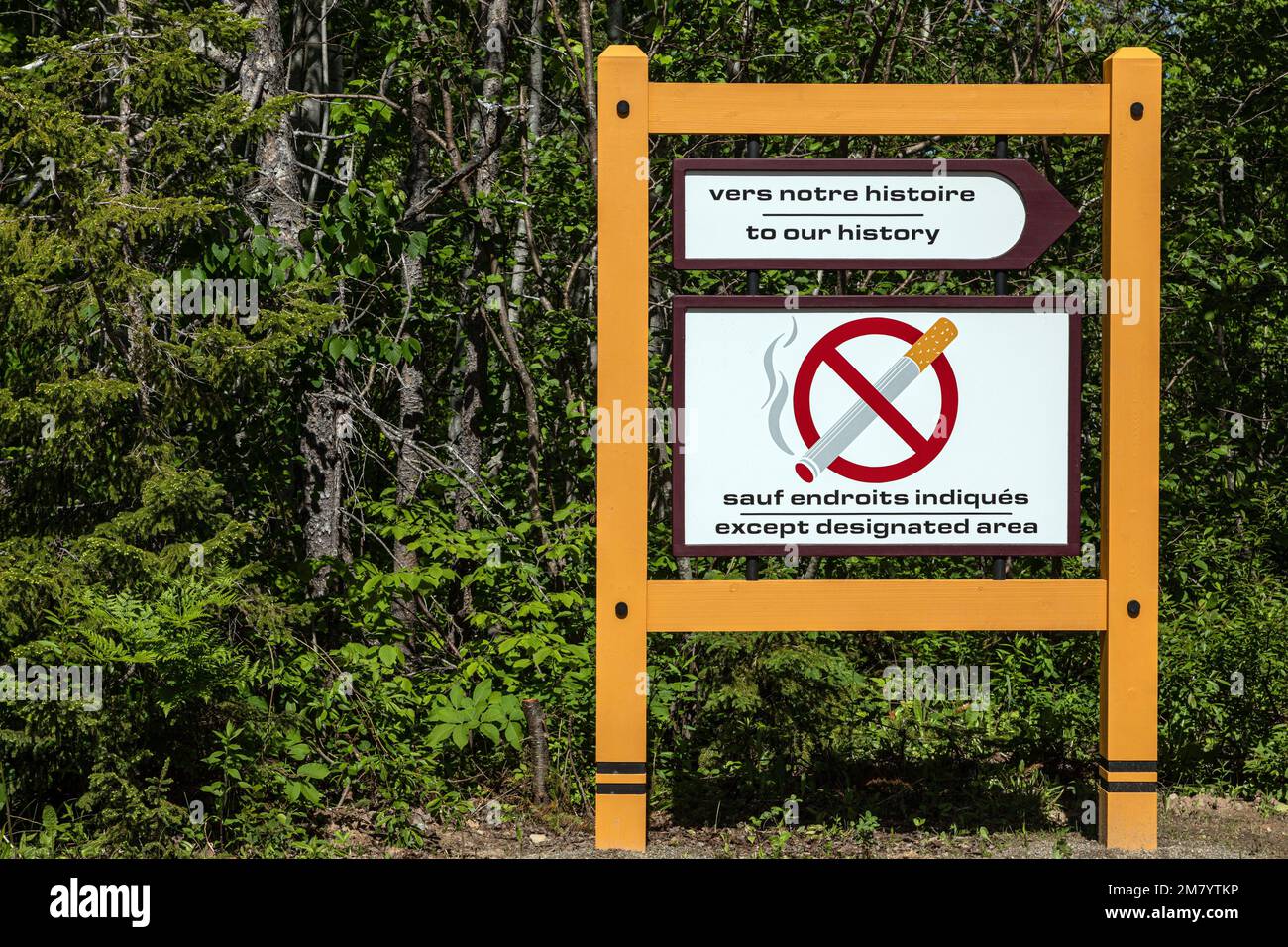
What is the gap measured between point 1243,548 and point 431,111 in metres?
6.30

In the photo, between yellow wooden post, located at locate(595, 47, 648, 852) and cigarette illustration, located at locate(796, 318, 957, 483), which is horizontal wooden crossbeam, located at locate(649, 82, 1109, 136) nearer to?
yellow wooden post, located at locate(595, 47, 648, 852)

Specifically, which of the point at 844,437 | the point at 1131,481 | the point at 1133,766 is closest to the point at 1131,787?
the point at 1133,766

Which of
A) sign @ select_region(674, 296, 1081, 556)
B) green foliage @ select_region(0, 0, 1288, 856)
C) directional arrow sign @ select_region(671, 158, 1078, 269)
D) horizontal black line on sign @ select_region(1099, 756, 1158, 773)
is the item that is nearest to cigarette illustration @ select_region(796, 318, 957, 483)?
sign @ select_region(674, 296, 1081, 556)

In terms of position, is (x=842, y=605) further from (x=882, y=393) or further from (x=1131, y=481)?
(x=1131, y=481)

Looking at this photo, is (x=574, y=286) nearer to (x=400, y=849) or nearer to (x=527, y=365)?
(x=527, y=365)

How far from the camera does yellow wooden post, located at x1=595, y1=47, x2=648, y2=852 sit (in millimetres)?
5379

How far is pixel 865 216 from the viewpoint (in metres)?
5.48

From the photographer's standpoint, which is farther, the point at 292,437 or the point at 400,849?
the point at 292,437

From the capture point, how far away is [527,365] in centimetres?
800

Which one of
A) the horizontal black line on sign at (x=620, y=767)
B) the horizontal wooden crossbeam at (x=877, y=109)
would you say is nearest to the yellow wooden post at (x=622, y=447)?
the horizontal black line on sign at (x=620, y=767)

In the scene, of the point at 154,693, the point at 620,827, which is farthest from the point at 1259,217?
the point at 154,693

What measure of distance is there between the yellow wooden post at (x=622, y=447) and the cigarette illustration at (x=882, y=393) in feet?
2.46

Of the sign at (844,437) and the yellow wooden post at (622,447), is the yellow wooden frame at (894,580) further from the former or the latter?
the sign at (844,437)

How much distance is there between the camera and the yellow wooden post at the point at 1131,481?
18.1 feet
